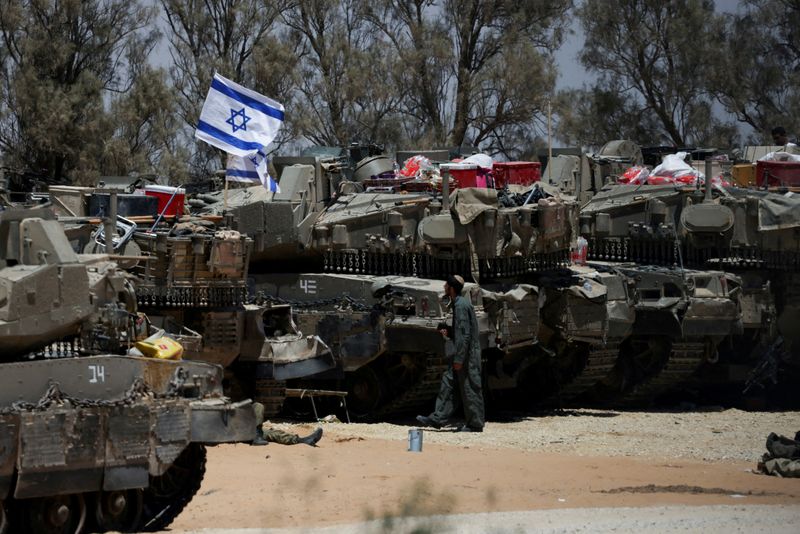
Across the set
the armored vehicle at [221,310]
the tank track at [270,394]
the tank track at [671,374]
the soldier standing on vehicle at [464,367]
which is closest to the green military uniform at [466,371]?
the soldier standing on vehicle at [464,367]

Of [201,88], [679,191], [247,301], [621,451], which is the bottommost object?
[621,451]

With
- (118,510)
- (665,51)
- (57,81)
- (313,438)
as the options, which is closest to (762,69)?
(665,51)

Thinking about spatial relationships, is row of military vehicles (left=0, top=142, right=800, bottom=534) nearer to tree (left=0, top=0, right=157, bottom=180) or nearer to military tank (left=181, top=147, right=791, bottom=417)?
military tank (left=181, top=147, right=791, bottom=417)

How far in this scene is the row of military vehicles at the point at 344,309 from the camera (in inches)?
385

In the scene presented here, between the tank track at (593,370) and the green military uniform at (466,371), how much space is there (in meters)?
3.95

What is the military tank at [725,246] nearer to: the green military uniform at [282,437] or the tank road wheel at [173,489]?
the green military uniform at [282,437]

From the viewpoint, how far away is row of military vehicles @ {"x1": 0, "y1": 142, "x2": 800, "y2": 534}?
978 cm

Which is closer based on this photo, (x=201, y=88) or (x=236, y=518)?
(x=236, y=518)

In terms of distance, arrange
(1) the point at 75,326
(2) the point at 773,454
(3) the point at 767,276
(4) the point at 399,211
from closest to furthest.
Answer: (1) the point at 75,326 < (2) the point at 773,454 < (4) the point at 399,211 < (3) the point at 767,276

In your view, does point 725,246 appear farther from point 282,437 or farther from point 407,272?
point 282,437

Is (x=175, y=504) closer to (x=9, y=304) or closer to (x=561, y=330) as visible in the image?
(x=9, y=304)

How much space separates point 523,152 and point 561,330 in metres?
18.1

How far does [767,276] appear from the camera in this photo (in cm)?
2069

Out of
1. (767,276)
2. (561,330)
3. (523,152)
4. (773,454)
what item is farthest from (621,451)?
(523,152)
